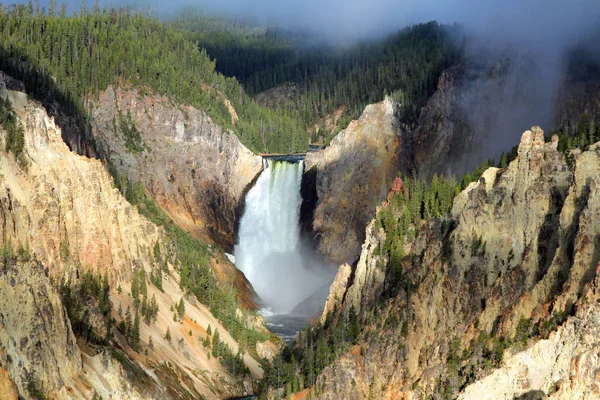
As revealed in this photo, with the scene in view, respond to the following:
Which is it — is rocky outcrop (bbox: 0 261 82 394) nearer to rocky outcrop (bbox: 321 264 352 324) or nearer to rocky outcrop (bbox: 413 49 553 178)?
rocky outcrop (bbox: 321 264 352 324)

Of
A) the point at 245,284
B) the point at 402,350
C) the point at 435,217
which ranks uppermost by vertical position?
the point at 435,217

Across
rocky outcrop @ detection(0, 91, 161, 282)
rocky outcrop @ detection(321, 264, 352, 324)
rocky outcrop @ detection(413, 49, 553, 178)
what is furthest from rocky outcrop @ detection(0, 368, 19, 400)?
rocky outcrop @ detection(413, 49, 553, 178)

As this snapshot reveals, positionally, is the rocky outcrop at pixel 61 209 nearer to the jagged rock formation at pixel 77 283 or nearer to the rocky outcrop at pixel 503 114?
the jagged rock formation at pixel 77 283

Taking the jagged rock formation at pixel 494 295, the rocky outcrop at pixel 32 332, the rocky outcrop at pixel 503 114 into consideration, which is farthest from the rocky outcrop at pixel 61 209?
the rocky outcrop at pixel 503 114

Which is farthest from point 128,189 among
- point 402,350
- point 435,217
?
point 402,350

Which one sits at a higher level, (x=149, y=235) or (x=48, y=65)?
(x=48, y=65)

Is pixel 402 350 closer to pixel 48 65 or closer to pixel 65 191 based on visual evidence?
pixel 65 191
